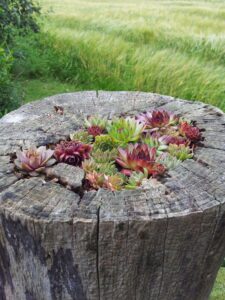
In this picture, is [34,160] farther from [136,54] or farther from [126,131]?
[136,54]

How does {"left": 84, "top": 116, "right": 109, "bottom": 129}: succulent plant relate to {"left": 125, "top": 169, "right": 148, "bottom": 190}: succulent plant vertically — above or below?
above

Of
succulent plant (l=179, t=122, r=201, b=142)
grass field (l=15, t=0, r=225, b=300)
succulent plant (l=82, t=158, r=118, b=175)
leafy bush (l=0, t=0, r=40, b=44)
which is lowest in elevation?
grass field (l=15, t=0, r=225, b=300)

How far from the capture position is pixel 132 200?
1.71 meters

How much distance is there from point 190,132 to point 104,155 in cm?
45

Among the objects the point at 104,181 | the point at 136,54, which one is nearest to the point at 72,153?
the point at 104,181

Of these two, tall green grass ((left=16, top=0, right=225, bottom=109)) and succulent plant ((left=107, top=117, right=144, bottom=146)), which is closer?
succulent plant ((left=107, top=117, right=144, bottom=146))

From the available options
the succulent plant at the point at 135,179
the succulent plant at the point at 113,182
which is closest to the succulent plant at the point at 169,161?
the succulent plant at the point at 135,179

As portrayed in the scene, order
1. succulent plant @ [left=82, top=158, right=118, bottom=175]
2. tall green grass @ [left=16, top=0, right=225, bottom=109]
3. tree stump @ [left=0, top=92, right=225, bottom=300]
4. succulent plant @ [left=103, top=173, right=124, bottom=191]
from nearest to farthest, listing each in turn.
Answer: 1. tree stump @ [left=0, top=92, right=225, bottom=300]
2. succulent plant @ [left=103, top=173, right=124, bottom=191]
3. succulent plant @ [left=82, top=158, right=118, bottom=175]
4. tall green grass @ [left=16, top=0, right=225, bottom=109]

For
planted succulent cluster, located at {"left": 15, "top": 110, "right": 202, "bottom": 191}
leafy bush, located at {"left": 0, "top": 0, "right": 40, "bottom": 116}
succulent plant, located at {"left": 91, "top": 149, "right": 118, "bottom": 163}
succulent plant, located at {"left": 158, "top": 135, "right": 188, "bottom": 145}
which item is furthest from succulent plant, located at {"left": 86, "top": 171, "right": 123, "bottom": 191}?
leafy bush, located at {"left": 0, "top": 0, "right": 40, "bottom": 116}

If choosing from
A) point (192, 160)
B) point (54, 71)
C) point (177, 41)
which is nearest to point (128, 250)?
point (192, 160)

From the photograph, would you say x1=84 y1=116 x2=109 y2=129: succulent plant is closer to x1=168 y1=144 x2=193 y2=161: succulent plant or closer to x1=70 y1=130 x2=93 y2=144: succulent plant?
x1=70 y1=130 x2=93 y2=144: succulent plant

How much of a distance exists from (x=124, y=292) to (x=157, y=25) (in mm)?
5857

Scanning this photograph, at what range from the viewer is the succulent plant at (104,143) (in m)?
2.13

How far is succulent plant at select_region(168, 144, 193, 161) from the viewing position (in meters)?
2.04
